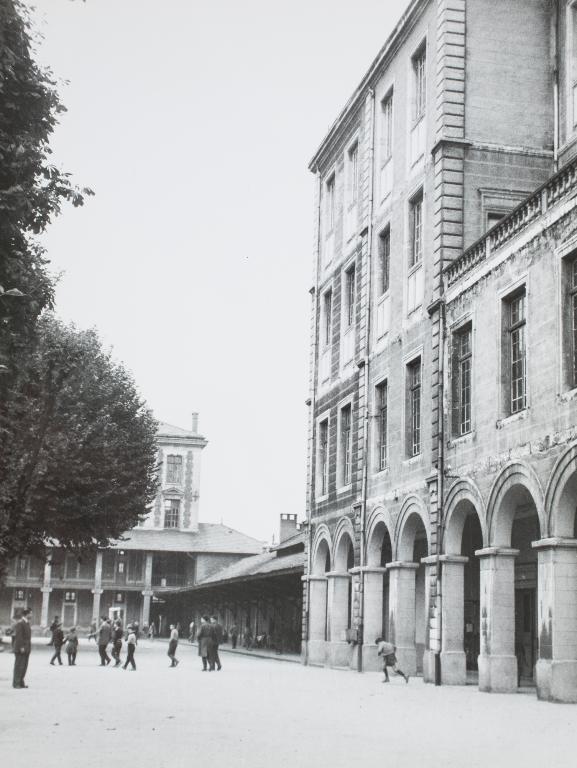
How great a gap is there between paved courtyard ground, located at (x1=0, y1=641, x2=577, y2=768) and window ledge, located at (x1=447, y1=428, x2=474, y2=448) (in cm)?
502

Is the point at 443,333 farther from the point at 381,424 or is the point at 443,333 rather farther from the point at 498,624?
the point at 498,624

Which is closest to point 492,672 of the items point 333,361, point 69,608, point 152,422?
point 333,361

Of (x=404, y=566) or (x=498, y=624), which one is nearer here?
(x=498, y=624)

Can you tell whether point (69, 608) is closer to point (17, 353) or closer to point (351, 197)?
point (351, 197)

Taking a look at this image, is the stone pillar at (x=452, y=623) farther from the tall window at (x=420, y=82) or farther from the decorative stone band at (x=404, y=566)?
the tall window at (x=420, y=82)

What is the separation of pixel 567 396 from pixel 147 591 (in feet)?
207

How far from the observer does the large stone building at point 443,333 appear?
893 inches

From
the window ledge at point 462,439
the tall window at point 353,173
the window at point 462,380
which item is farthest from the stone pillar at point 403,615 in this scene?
the tall window at point 353,173

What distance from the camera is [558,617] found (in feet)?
65.3

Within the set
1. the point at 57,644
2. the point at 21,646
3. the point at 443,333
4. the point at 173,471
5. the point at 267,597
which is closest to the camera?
the point at 21,646

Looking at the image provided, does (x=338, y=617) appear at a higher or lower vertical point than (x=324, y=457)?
lower

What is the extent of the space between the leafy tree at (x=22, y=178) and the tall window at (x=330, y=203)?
23378 mm

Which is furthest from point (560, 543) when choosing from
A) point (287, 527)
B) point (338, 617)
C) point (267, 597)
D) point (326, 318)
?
point (287, 527)

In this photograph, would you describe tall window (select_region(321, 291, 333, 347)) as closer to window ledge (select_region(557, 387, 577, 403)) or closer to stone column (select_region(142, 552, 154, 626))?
window ledge (select_region(557, 387, 577, 403))
